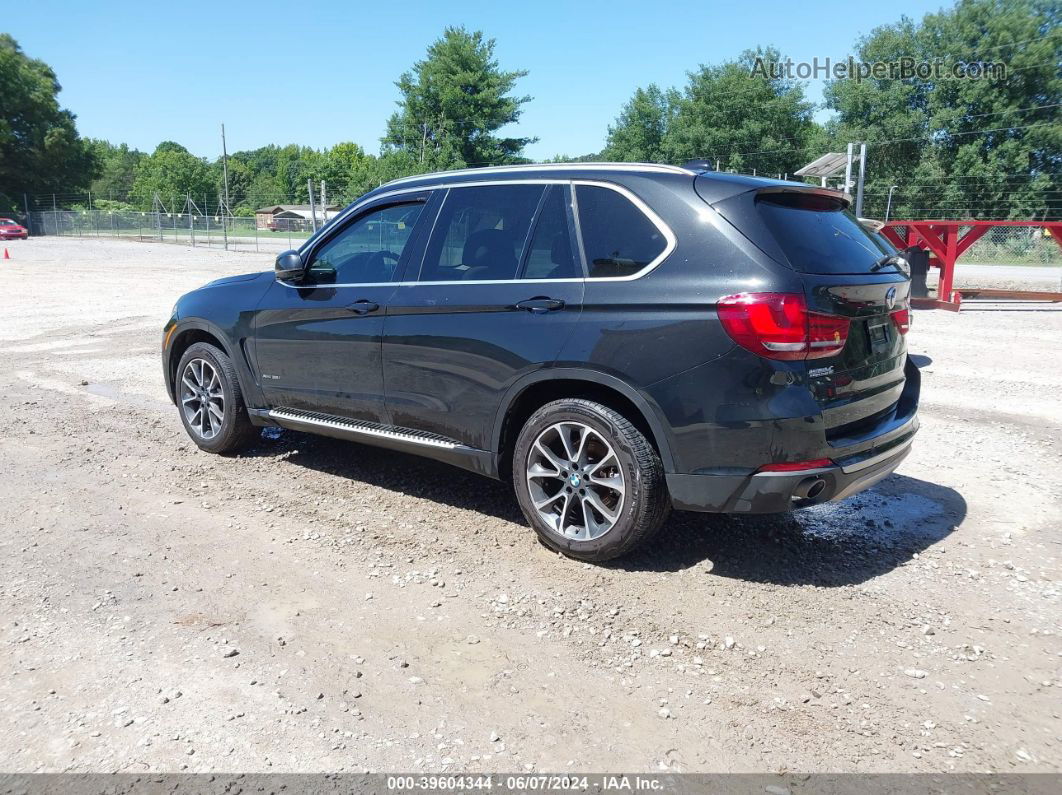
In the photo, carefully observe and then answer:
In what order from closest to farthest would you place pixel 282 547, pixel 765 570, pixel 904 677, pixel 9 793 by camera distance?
1. pixel 9 793
2. pixel 904 677
3. pixel 765 570
4. pixel 282 547

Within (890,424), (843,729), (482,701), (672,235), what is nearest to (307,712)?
(482,701)

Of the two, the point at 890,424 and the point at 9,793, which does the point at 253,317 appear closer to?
the point at 9,793

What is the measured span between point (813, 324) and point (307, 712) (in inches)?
98.7

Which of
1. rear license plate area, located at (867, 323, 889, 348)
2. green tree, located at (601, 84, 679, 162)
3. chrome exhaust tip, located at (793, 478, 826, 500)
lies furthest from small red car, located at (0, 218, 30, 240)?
chrome exhaust tip, located at (793, 478, 826, 500)

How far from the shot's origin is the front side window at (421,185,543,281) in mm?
4344

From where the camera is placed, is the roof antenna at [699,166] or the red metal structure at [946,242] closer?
the roof antenna at [699,166]

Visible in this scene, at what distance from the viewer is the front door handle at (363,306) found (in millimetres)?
4820

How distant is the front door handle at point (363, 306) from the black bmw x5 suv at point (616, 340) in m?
0.01

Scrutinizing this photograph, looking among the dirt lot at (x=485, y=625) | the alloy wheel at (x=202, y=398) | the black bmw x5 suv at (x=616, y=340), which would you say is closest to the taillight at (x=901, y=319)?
the black bmw x5 suv at (x=616, y=340)

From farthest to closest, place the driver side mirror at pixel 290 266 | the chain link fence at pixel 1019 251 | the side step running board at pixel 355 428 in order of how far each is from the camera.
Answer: the chain link fence at pixel 1019 251 < the driver side mirror at pixel 290 266 < the side step running board at pixel 355 428

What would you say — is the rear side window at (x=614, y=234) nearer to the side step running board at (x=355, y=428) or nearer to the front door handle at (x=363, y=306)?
the side step running board at (x=355, y=428)

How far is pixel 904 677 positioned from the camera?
10.3 ft

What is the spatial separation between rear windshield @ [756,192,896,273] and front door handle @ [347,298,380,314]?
2.23m

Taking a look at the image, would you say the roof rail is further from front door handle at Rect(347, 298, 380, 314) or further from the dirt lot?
the dirt lot
